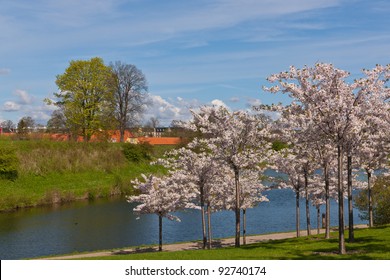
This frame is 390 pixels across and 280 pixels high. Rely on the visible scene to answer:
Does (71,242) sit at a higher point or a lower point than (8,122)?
lower

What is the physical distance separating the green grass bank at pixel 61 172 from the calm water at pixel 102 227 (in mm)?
5679

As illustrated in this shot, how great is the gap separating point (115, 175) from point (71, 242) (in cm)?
3819

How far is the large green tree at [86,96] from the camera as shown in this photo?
253 ft

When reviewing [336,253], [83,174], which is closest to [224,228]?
[336,253]

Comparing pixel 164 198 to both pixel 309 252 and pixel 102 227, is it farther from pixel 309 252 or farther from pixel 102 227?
pixel 102 227

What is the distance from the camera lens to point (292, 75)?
2334cm

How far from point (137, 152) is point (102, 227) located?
135ft

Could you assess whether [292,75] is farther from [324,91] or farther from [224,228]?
[224,228]

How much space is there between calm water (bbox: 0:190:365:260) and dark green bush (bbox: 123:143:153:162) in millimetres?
27119

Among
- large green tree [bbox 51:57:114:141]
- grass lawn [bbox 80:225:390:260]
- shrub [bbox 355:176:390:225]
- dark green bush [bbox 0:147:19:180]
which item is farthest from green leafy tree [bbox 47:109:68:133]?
grass lawn [bbox 80:225:390:260]

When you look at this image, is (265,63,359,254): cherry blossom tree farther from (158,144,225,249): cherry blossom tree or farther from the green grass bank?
the green grass bank

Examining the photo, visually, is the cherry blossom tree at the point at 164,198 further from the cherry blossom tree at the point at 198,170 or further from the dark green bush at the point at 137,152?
the dark green bush at the point at 137,152

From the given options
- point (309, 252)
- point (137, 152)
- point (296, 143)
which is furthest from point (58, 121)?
point (309, 252)

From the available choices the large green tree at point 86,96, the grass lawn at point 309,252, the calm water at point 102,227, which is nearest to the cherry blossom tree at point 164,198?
the calm water at point 102,227
